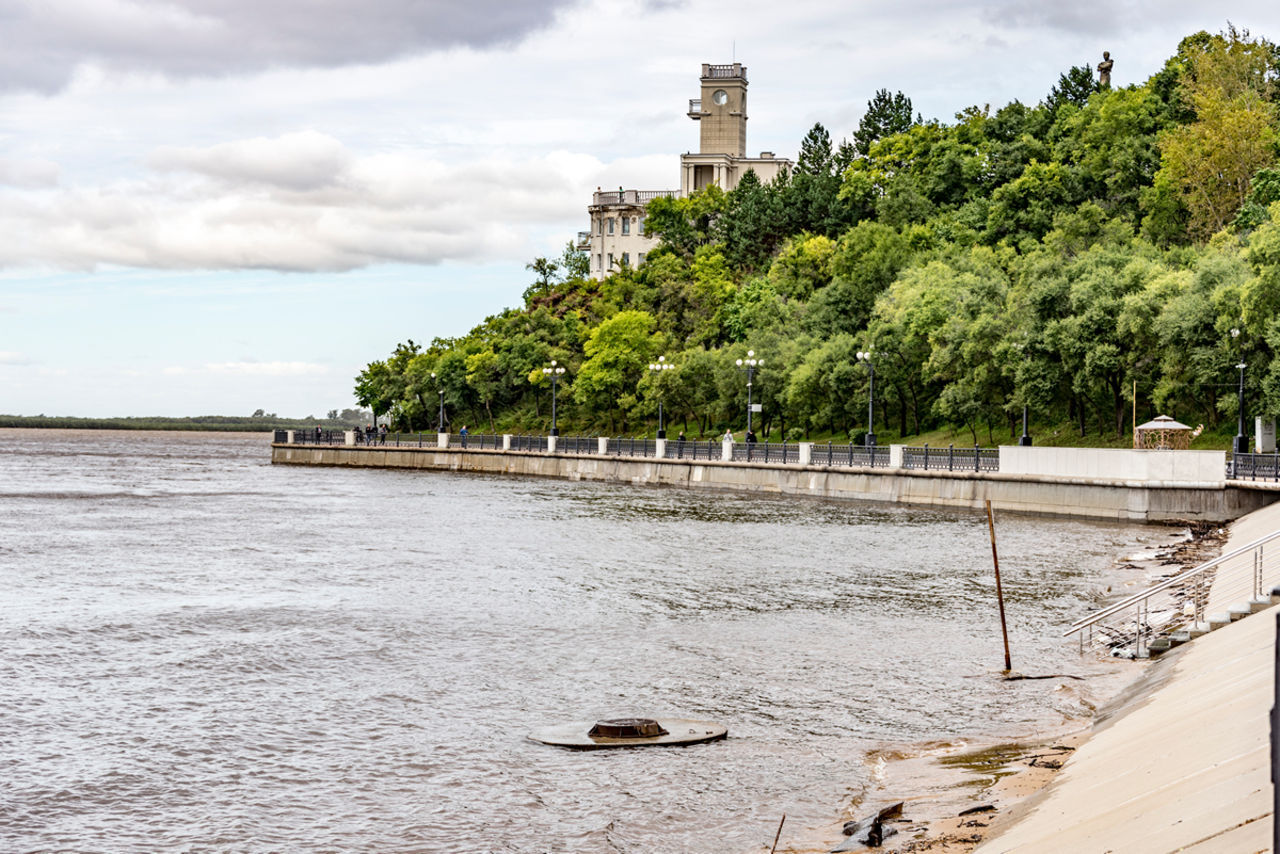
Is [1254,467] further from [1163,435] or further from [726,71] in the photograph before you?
[726,71]

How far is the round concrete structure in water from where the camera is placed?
48.0ft

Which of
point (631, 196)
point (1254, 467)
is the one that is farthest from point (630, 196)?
point (1254, 467)

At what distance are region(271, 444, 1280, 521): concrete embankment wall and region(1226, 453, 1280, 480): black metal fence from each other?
134 centimetres

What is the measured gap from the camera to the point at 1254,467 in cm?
4309

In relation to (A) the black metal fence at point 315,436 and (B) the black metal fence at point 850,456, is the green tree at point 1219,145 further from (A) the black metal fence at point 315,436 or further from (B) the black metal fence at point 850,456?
(A) the black metal fence at point 315,436

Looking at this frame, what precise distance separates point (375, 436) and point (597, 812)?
91.2 m

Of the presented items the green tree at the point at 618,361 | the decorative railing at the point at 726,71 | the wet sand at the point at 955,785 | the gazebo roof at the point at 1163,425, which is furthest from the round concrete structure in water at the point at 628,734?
the decorative railing at the point at 726,71

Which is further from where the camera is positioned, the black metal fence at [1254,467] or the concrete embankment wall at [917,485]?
the concrete embankment wall at [917,485]

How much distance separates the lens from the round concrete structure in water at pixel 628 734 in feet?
48.0

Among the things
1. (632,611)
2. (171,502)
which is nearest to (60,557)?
(632,611)

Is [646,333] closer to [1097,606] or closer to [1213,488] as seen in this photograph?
[1213,488]

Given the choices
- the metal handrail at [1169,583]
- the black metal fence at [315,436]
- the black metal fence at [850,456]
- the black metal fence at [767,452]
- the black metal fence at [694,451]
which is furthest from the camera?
the black metal fence at [315,436]

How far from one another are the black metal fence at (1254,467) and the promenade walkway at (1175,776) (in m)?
30.6

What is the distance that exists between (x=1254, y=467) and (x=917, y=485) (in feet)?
45.1
